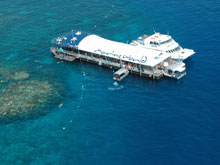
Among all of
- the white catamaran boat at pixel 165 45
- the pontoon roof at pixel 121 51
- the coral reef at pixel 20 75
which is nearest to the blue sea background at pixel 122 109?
the white catamaran boat at pixel 165 45

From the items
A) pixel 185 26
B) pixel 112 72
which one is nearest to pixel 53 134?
pixel 112 72

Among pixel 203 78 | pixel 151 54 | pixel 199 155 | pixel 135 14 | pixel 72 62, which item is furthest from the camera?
pixel 135 14

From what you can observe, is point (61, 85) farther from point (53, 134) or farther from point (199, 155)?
point (199, 155)

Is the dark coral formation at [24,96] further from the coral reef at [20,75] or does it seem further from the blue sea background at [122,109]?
the blue sea background at [122,109]

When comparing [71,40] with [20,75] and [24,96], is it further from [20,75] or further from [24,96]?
[24,96]

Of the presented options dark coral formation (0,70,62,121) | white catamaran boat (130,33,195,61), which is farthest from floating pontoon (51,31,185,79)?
dark coral formation (0,70,62,121)

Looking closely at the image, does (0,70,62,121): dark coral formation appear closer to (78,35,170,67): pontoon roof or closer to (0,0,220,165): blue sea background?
(0,0,220,165): blue sea background
